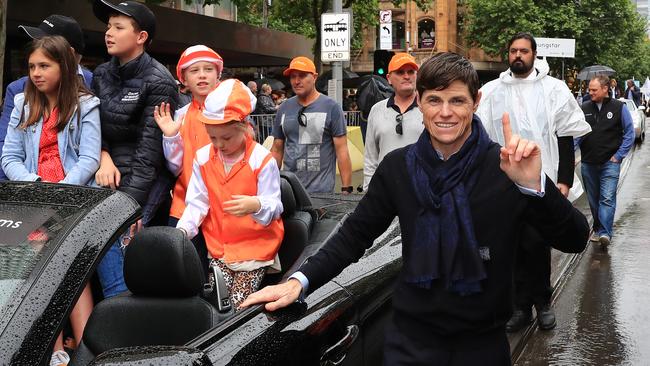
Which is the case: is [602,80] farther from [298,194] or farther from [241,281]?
[241,281]

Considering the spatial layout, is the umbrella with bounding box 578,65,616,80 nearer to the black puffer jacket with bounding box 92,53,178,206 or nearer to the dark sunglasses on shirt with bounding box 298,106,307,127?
the dark sunglasses on shirt with bounding box 298,106,307,127

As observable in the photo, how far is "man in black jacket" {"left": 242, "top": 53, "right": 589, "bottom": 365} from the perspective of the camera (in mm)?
2443

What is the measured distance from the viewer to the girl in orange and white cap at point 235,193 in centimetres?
336

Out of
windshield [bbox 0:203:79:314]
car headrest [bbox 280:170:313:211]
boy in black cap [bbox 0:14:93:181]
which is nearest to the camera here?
windshield [bbox 0:203:79:314]

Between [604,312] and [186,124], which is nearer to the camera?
[186,124]

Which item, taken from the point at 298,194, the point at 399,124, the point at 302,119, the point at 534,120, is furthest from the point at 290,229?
the point at 302,119

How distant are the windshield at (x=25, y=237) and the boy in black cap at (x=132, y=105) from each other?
1.54 meters

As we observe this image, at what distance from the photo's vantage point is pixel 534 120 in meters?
5.47

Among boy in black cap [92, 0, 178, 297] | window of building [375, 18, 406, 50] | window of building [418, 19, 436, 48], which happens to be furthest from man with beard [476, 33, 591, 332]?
window of building [375, 18, 406, 50]

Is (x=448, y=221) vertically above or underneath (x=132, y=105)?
underneath

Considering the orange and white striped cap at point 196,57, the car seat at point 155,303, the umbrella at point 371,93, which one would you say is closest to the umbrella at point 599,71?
the umbrella at point 371,93

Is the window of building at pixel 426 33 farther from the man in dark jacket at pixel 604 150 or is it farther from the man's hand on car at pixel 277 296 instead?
the man's hand on car at pixel 277 296

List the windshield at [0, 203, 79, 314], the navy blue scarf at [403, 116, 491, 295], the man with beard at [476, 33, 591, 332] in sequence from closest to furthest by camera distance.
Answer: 1. the windshield at [0, 203, 79, 314]
2. the navy blue scarf at [403, 116, 491, 295]
3. the man with beard at [476, 33, 591, 332]

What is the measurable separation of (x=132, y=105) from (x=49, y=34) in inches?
28.8
